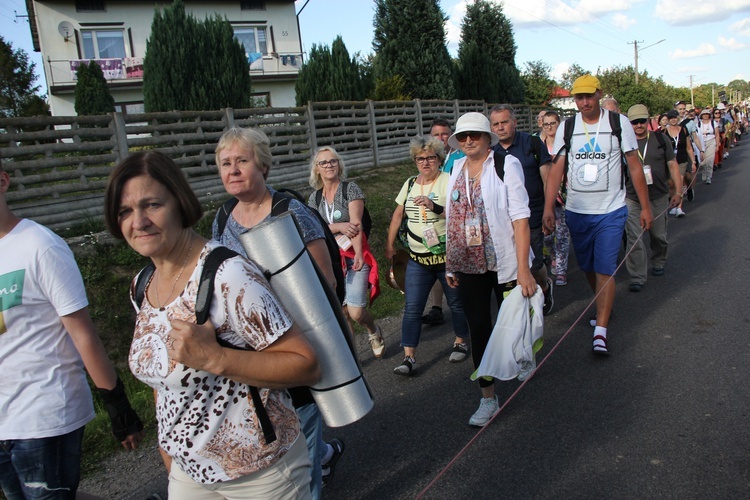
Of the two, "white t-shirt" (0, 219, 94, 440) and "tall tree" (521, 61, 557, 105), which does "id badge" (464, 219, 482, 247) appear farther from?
"tall tree" (521, 61, 557, 105)

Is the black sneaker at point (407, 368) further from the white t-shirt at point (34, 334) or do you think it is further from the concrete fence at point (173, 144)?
the concrete fence at point (173, 144)

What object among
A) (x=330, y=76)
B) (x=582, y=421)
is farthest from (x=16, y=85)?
(x=582, y=421)

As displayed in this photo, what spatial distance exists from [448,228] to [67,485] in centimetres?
264

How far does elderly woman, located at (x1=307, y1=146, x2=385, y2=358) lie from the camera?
183 inches

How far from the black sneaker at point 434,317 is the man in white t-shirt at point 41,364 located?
410cm

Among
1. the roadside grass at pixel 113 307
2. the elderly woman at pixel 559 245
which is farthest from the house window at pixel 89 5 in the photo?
the elderly woman at pixel 559 245

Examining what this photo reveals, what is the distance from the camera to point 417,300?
487cm

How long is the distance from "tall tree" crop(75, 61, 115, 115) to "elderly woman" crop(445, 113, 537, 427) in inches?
776

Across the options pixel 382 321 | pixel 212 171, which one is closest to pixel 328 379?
pixel 382 321

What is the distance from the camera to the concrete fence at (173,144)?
23.8 feet

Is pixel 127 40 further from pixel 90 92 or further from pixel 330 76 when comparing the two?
pixel 330 76

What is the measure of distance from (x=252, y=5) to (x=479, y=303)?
29.6 m

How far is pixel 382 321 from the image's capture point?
249 inches

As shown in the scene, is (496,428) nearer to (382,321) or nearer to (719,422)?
(719,422)
